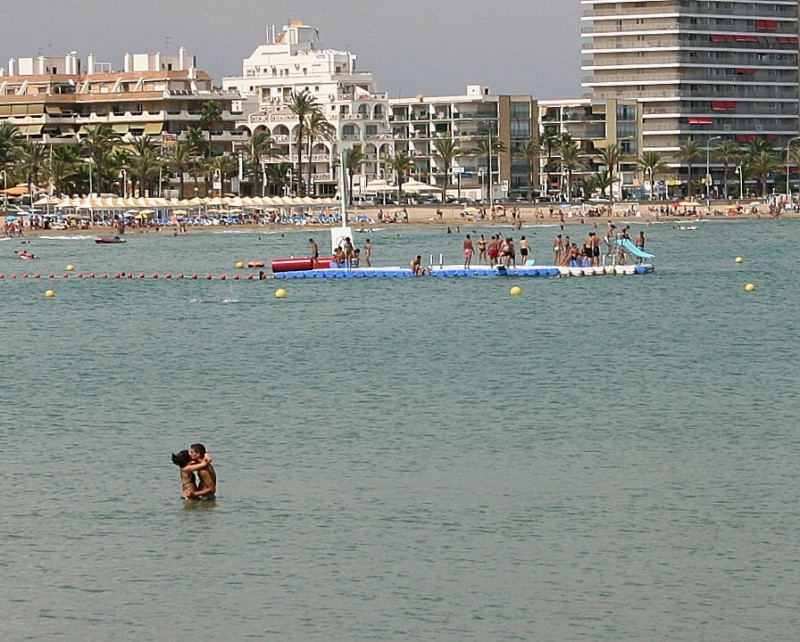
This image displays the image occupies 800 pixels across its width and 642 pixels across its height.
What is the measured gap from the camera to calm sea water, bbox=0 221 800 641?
19359 millimetres

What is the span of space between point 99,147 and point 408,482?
121 m

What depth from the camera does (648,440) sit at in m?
28.8

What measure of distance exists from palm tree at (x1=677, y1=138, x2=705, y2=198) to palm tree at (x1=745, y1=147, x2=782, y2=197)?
18.4ft

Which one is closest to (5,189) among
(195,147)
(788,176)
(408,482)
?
(195,147)

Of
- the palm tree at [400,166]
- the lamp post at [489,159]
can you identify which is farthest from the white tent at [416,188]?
the lamp post at [489,159]

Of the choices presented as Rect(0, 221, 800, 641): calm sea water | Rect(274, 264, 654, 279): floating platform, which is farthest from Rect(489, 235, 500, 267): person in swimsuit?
Rect(0, 221, 800, 641): calm sea water

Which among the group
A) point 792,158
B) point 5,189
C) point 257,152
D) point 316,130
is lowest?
point 5,189

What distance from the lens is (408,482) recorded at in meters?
25.5

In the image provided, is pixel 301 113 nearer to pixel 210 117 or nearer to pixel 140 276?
pixel 210 117

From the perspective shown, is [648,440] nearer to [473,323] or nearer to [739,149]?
[473,323]

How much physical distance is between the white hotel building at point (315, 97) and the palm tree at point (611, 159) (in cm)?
2153

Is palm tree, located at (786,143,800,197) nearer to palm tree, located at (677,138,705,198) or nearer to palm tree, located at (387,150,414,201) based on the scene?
palm tree, located at (677,138,705,198)

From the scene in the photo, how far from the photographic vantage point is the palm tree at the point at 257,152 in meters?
154

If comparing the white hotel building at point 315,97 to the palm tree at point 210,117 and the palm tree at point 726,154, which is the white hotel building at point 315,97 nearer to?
the palm tree at point 210,117
